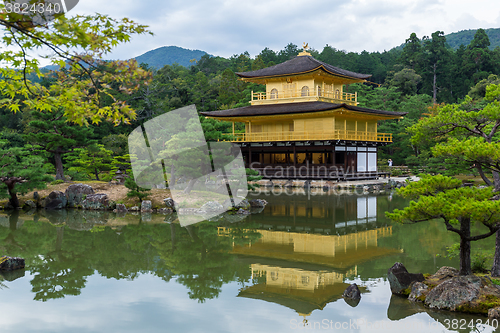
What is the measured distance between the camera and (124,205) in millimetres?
16297

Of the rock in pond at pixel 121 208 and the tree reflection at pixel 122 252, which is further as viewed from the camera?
the rock in pond at pixel 121 208

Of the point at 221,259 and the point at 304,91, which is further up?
the point at 304,91

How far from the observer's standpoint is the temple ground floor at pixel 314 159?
25.5 meters

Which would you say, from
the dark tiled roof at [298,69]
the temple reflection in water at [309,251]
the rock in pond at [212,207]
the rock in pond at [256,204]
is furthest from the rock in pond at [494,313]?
the dark tiled roof at [298,69]

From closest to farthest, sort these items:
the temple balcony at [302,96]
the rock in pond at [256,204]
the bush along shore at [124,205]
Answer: the bush along shore at [124,205]
the rock in pond at [256,204]
the temple balcony at [302,96]

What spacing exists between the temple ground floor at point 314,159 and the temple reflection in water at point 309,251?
8798mm

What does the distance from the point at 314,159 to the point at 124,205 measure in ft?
51.8

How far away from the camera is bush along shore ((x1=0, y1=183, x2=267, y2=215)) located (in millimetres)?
15266

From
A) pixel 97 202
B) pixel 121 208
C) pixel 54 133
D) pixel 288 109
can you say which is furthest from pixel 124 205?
pixel 288 109

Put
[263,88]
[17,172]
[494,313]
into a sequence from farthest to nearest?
[263,88] → [17,172] → [494,313]

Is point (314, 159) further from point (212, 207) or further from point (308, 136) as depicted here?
point (212, 207)

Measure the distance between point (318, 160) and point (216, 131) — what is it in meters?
12.9

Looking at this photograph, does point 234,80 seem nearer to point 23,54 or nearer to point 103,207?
point 103,207

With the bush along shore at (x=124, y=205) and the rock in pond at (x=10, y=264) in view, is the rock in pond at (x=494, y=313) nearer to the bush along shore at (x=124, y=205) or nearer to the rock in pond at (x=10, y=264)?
the rock in pond at (x=10, y=264)
